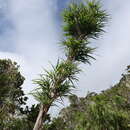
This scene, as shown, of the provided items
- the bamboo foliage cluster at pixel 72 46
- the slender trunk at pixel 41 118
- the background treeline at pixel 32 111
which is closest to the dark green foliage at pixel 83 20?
the bamboo foliage cluster at pixel 72 46

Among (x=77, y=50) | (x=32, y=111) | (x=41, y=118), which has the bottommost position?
(x=41, y=118)

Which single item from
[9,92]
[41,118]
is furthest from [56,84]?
[9,92]

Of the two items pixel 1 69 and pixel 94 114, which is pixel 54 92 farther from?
pixel 1 69

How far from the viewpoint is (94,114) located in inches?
656

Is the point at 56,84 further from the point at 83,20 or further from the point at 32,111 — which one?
the point at 32,111

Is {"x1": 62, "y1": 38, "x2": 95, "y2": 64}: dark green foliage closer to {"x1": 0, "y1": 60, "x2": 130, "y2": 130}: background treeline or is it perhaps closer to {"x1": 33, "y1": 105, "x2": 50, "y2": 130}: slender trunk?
{"x1": 33, "y1": 105, "x2": 50, "y2": 130}: slender trunk

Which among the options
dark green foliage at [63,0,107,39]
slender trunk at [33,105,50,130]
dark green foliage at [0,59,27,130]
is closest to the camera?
slender trunk at [33,105,50,130]

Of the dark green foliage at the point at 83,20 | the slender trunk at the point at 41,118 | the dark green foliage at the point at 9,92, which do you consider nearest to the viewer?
the slender trunk at the point at 41,118

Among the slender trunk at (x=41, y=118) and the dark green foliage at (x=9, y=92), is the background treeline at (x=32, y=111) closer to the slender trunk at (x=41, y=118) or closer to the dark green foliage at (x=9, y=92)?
the dark green foliage at (x=9, y=92)

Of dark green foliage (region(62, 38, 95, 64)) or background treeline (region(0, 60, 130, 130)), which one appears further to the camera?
background treeline (region(0, 60, 130, 130))

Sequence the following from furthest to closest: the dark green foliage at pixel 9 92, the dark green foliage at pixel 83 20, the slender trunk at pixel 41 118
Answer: the dark green foliage at pixel 9 92
the dark green foliage at pixel 83 20
the slender trunk at pixel 41 118

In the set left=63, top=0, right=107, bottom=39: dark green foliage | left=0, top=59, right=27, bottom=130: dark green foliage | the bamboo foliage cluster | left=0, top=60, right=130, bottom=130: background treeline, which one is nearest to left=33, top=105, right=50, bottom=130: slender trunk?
the bamboo foliage cluster

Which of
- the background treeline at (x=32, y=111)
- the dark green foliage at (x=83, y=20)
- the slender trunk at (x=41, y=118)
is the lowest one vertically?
the slender trunk at (x=41, y=118)

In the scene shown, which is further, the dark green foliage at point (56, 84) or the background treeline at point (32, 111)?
the background treeline at point (32, 111)
